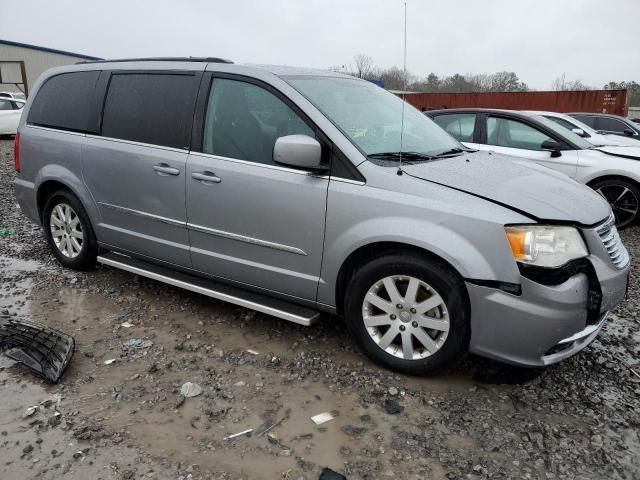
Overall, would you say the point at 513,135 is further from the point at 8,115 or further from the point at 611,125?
the point at 8,115

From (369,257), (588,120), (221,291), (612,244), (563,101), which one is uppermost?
(563,101)

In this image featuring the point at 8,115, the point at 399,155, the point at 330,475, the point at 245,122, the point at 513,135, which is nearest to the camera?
the point at 330,475

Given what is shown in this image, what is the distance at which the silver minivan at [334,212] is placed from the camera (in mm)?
2686

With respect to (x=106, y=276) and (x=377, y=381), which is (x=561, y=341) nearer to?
(x=377, y=381)

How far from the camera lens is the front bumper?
8.56ft

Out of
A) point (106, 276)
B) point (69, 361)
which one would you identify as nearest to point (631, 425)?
point (69, 361)

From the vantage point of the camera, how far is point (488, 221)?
8.69 feet

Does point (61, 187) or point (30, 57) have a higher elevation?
point (30, 57)

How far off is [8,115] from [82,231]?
1445 centimetres

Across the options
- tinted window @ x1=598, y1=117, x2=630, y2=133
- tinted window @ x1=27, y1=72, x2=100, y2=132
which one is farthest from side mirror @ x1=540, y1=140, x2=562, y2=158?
tinted window @ x1=598, y1=117, x2=630, y2=133

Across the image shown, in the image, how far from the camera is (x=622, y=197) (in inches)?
262

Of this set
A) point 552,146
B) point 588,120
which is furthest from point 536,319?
point 588,120

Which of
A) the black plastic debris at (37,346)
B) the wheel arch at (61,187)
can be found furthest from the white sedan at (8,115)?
the black plastic debris at (37,346)

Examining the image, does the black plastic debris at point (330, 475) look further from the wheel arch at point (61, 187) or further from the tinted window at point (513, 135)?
the tinted window at point (513, 135)
